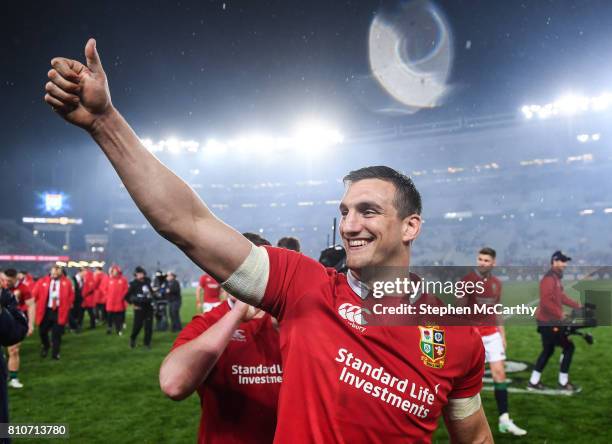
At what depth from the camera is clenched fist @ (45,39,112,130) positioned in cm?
138

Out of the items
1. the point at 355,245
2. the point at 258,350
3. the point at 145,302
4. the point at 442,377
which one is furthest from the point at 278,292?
the point at 145,302

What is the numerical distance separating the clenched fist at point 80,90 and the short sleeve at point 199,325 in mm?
1307

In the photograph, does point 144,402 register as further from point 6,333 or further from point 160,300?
point 160,300

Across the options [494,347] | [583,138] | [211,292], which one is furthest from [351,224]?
[583,138]

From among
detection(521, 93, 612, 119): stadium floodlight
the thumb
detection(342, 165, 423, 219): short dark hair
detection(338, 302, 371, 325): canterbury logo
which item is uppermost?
detection(521, 93, 612, 119): stadium floodlight

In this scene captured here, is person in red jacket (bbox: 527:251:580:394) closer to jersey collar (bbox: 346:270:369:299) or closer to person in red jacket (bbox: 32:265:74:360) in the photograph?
jersey collar (bbox: 346:270:369:299)

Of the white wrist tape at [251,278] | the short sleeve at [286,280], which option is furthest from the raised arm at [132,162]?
the short sleeve at [286,280]

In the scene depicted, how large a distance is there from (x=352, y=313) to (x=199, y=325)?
3.66 ft

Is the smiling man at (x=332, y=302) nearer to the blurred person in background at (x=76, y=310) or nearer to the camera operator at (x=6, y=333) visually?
the camera operator at (x=6, y=333)

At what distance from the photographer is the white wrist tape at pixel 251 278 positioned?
60.7 inches

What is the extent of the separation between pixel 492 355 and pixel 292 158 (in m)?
59.2

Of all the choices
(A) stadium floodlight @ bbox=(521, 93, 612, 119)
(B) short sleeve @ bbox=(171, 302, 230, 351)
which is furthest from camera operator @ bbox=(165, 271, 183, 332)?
(A) stadium floodlight @ bbox=(521, 93, 612, 119)

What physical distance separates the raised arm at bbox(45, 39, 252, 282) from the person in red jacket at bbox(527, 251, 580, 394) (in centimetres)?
772

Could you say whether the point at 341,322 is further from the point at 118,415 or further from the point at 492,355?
the point at 118,415
